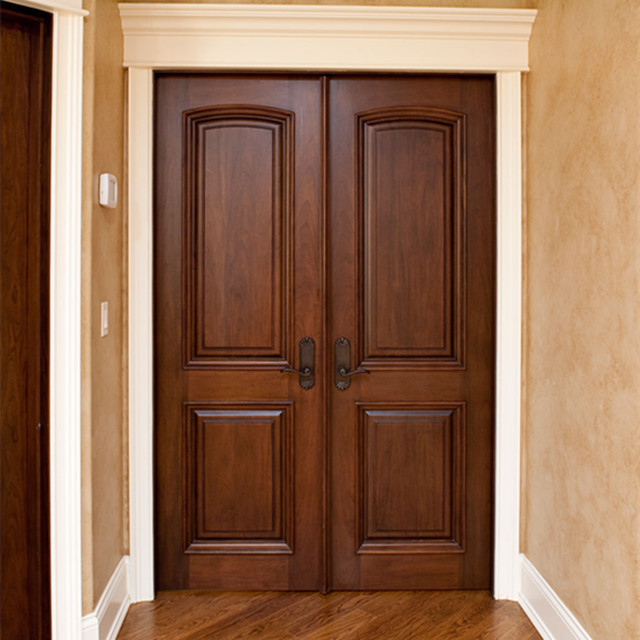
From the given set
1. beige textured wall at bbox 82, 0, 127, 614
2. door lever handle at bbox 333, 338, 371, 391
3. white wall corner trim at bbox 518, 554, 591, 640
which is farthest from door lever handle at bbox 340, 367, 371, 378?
white wall corner trim at bbox 518, 554, 591, 640

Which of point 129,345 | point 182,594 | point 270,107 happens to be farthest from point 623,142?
point 182,594

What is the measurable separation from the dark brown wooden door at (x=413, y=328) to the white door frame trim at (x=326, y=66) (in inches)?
3.1

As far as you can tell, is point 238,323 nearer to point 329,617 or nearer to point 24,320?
point 24,320

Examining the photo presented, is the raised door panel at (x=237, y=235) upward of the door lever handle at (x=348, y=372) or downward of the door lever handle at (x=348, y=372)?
upward


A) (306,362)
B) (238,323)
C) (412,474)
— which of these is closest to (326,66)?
(238,323)

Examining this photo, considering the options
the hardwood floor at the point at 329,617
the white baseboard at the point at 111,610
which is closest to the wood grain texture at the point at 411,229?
the hardwood floor at the point at 329,617

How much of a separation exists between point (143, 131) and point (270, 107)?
0.52 meters

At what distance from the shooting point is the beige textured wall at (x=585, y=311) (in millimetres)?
1772

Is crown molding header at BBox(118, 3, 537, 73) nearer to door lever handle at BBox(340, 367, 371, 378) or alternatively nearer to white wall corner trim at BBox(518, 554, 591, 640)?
door lever handle at BBox(340, 367, 371, 378)

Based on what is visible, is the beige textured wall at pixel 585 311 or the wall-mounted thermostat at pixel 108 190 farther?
the wall-mounted thermostat at pixel 108 190

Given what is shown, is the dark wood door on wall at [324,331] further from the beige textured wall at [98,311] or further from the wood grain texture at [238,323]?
the beige textured wall at [98,311]

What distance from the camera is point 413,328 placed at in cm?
257

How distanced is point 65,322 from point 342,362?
43.0 inches

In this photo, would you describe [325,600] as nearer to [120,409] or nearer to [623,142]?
[120,409]
